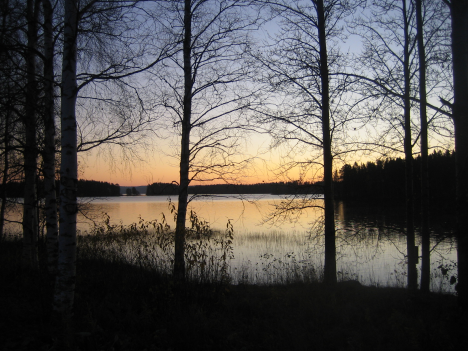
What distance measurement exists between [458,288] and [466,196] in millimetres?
1486

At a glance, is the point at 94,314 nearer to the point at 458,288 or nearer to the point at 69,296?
the point at 69,296

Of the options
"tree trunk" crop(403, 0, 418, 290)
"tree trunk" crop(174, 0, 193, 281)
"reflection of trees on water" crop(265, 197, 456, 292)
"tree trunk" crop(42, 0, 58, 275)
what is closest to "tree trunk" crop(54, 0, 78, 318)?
"tree trunk" crop(42, 0, 58, 275)

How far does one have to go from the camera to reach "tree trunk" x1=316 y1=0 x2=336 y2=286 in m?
7.99

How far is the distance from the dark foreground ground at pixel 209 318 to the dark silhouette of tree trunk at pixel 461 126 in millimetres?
665

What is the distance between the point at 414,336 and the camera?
13.9 ft

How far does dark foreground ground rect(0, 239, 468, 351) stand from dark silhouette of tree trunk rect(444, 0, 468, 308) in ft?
2.18

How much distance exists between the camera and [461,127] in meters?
5.09

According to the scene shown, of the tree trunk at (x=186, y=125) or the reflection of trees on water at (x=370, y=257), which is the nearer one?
the tree trunk at (x=186, y=125)

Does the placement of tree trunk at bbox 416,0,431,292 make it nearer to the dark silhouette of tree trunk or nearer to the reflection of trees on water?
the reflection of trees on water

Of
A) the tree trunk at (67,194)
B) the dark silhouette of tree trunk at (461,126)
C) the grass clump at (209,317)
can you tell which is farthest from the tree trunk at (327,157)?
the tree trunk at (67,194)

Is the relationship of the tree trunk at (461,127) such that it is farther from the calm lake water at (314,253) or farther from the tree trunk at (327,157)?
the tree trunk at (327,157)

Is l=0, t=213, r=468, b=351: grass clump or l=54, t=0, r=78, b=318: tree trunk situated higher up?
l=54, t=0, r=78, b=318: tree trunk

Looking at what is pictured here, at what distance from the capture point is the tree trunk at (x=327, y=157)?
26.2 feet

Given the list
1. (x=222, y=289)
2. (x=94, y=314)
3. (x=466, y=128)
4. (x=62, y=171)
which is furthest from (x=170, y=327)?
(x=466, y=128)
